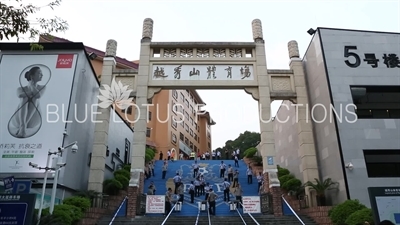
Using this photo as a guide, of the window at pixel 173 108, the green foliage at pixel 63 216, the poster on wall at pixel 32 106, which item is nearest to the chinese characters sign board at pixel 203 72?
the poster on wall at pixel 32 106

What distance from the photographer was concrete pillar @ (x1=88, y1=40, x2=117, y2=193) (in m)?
15.1

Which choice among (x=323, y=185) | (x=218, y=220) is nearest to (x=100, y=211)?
(x=218, y=220)

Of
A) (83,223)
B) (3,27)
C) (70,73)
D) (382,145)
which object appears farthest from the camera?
(70,73)

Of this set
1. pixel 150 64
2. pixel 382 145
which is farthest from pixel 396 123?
pixel 150 64

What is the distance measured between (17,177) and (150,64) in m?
8.19

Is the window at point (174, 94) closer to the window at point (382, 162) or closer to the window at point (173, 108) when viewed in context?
the window at point (173, 108)

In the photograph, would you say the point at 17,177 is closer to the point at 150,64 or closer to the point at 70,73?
the point at 70,73

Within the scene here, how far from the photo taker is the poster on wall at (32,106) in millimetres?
13289

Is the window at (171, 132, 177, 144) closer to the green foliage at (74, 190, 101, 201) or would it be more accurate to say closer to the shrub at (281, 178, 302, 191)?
the shrub at (281, 178, 302, 191)

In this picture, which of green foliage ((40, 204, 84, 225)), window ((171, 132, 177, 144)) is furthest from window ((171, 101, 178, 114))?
green foliage ((40, 204, 84, 225))

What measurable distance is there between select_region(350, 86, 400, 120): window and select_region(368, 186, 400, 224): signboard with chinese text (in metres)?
8.91

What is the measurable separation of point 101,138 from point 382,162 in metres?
12.8

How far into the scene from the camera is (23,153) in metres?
13.3

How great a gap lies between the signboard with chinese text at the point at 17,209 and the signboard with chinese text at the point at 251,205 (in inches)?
344
